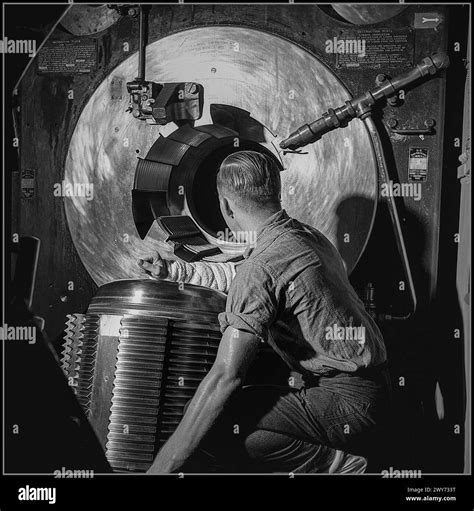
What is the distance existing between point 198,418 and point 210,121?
1.14m

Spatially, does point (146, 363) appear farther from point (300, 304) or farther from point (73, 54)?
point (73, 54)

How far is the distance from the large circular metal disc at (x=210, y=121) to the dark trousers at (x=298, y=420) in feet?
1.62

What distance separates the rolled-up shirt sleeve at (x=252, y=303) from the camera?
9.56ft

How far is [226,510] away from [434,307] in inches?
43.3

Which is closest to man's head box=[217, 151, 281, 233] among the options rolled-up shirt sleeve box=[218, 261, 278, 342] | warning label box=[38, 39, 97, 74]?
rolled-up shirt sleeve box=[218, 261, 278, 342]

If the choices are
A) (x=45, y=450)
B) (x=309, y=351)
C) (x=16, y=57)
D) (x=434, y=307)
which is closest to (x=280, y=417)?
(x=309, y=351)

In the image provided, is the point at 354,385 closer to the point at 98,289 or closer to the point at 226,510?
the point at 226,510

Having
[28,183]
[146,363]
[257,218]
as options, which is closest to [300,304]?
[257,218]

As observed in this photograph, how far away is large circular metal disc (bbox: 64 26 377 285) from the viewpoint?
3.31 meters

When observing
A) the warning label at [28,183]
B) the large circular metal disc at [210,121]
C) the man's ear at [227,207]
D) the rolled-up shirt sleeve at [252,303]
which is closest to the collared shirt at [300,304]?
the rolled-up shirt sleeve at [252,303]

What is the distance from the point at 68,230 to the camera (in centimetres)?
354

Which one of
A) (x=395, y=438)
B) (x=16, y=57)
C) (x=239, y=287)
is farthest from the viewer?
(x=16, y=57)

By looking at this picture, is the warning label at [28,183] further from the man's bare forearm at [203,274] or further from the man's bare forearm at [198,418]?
the man's bare forearm at [198,418]

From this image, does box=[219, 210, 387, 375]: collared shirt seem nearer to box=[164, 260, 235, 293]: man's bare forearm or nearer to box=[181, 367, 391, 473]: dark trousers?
box=[181, 367, 391, 473]: dark trousers
